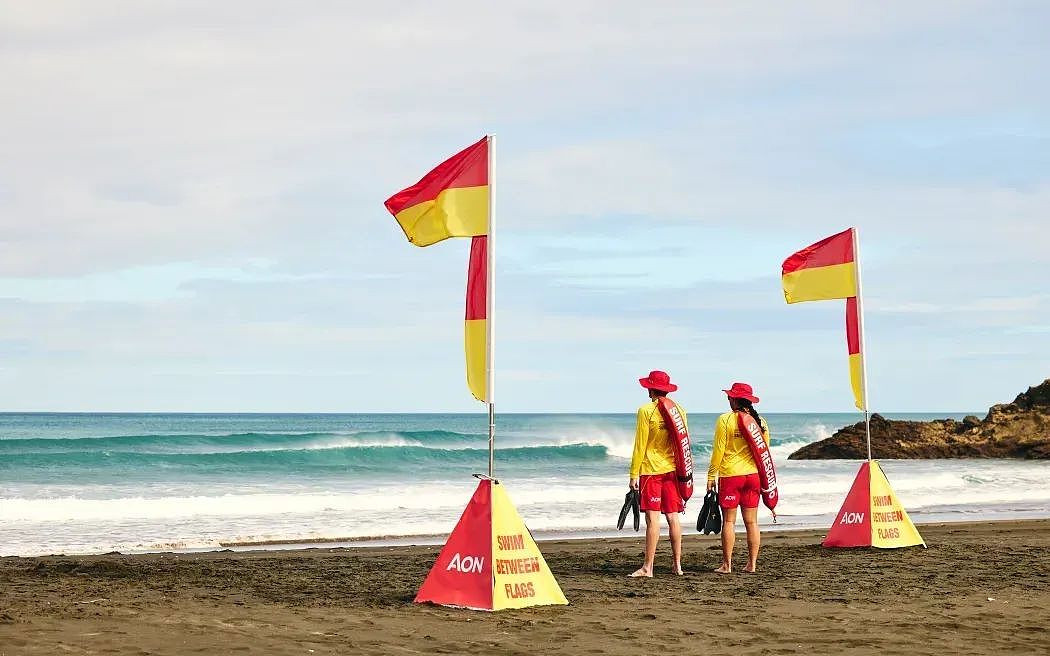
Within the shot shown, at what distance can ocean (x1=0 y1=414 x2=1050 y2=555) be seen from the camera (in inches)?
620

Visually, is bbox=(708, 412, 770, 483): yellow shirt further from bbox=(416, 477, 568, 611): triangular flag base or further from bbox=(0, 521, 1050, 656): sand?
bbox=(416, 477, 568, 611): triangular flag base

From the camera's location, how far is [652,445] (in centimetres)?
895

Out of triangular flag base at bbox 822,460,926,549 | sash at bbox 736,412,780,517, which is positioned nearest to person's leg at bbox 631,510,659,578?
sash at bbox 736,412,780,517

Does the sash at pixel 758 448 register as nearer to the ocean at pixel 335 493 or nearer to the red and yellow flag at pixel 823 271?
the red and yellow flag at pixel 823 271

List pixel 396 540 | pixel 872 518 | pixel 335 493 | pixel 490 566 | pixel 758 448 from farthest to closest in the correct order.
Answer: pixel 335 493
pixel 396 540
pixel 872 518
pixel 758 448
pixel 490 566

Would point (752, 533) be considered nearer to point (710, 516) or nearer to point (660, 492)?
point (710, 516)

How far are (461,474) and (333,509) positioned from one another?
1399 cm

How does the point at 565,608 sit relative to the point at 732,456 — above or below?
below

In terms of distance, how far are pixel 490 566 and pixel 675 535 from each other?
222cm

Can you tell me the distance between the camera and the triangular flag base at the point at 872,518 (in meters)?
11.3

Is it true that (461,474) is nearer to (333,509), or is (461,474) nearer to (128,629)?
(333,509)

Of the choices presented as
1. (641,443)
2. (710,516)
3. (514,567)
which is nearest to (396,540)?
(710,516)

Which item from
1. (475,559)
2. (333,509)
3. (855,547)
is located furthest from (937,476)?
(475,559)

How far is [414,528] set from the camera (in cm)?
1639
